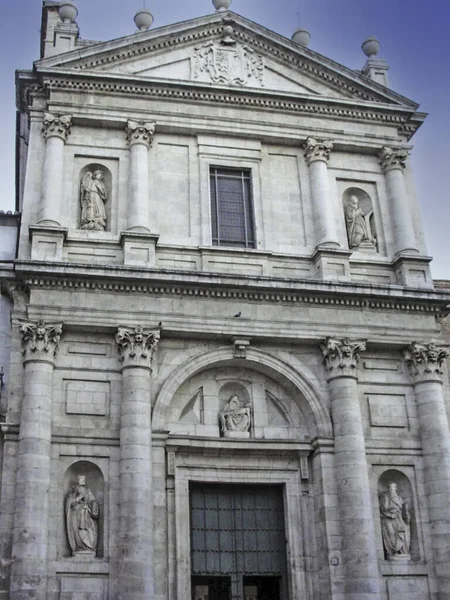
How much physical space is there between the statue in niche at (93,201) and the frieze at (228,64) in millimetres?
4067

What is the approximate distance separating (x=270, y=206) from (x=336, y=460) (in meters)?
6.65

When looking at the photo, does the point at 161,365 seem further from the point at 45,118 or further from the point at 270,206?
the point at 45,118

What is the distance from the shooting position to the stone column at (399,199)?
22.3 meters

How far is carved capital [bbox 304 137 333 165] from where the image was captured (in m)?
22.8

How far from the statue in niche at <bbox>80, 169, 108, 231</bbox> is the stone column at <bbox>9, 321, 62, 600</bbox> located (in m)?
3.11

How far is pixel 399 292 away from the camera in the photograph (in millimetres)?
20984

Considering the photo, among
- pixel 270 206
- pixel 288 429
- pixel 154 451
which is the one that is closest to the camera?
pixel 154 451

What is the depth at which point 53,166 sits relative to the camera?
2108 centimetres

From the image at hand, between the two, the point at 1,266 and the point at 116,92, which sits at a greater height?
the point at 116,92

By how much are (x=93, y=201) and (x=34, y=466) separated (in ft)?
22.1

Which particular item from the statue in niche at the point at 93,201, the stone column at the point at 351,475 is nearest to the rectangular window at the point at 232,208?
the statue in niche at the point at 93,201

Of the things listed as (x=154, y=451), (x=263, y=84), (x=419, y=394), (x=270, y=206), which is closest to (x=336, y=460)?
(x=419, y=394)

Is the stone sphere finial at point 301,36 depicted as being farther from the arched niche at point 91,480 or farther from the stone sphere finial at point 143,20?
the arched niche at point 91,480

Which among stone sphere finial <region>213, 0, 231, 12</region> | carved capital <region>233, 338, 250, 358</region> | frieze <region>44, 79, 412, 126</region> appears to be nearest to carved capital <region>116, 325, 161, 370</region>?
carved capital <region>233, 338, 250, 358</region>
